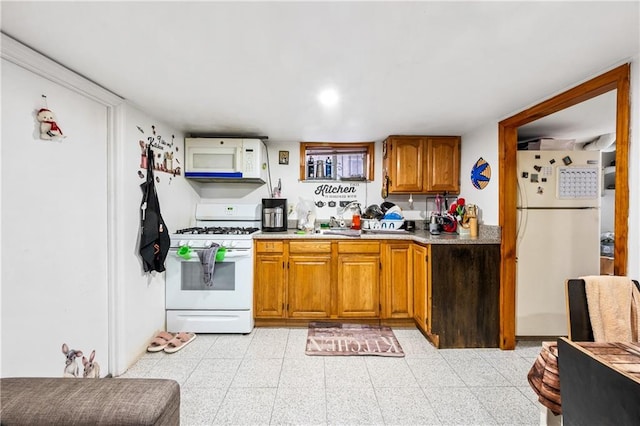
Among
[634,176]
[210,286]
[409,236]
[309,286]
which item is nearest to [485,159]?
[409,236]

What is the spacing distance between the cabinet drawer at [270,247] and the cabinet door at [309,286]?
0.15 meters

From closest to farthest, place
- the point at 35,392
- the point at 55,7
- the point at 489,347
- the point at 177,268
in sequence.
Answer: the point at 35,392, the point at 55,7, the point at 489,347, the point at 177,268

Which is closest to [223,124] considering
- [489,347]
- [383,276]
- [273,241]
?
[273,241]

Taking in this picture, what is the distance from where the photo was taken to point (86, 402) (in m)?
0.90

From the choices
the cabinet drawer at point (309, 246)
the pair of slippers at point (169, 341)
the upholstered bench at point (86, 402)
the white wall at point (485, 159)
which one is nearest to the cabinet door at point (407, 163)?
the white wall at point (485, 159)

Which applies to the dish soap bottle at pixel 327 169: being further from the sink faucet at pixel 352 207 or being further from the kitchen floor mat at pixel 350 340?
the kitchen floor mat at pixel 350 340

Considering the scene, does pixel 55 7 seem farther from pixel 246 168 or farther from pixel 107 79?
pixel 246 168

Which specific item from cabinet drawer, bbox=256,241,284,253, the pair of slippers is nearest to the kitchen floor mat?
cabinet drawer, bbox=256,241,284,253

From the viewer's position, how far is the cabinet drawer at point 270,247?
9.46ft

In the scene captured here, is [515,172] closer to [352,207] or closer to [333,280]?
[352,207]

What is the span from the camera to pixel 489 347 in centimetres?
247

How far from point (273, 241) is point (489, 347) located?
2.21 metres

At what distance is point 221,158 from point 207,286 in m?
1.37

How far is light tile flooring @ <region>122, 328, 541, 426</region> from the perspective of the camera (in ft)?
5.37
